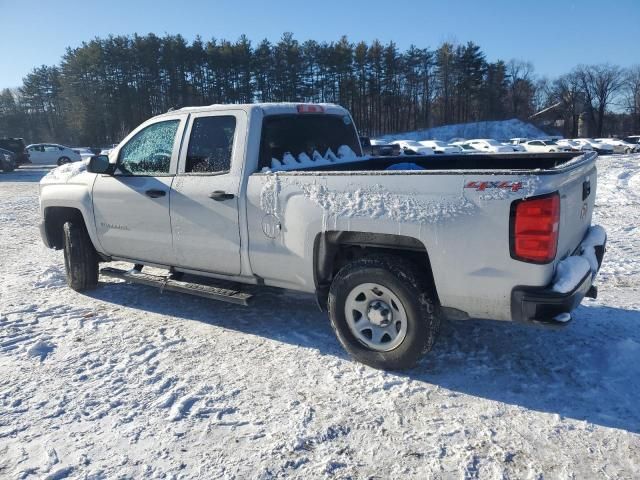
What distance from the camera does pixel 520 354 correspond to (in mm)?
3988

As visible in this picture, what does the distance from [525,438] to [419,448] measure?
25.2 inches

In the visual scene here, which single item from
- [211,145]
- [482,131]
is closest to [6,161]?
[211,145]

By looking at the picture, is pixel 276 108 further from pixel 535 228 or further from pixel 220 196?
pixel 535 228

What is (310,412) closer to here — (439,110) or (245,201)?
(245,201)

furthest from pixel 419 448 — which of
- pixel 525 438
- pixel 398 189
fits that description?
pixel 398 189

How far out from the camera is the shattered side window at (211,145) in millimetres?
4453

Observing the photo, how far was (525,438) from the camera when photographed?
2.93 meters

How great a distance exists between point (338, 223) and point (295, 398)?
1.28 m

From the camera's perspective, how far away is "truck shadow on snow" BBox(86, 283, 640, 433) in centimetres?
332

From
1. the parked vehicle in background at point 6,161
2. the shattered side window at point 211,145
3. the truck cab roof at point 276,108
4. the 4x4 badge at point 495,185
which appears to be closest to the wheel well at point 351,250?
the 4x4 badge at point 495,185

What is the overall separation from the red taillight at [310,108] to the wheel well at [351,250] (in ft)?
5.29

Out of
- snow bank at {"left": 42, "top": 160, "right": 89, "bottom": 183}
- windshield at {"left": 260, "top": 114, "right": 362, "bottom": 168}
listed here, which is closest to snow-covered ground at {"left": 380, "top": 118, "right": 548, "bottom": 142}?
windshield at {"left": 260, "top": 114, "right": 362, "bottom": 168}

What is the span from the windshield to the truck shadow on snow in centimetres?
143

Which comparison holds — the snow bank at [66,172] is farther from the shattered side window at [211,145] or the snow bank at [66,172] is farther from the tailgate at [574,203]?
the tailgate at [574,203]
